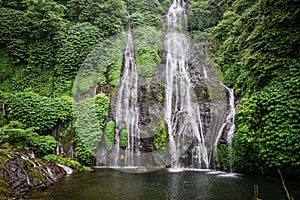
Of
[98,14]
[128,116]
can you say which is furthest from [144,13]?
[128,116]

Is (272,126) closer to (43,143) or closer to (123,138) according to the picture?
(123,138)

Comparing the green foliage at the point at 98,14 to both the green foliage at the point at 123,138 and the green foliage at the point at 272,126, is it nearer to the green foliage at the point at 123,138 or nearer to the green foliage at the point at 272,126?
the green foliage at the point at 123,138

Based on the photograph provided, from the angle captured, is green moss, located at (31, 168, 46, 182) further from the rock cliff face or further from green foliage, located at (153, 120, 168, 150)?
green foliage, located at (153, 120, 168, 150)

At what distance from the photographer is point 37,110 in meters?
12.5

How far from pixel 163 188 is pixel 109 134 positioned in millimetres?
6154

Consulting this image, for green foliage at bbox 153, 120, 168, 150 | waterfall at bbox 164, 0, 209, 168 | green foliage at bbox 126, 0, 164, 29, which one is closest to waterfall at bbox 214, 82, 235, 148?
waterfall at bbox 164, 0, 209, 168

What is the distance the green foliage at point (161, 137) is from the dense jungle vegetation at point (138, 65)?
2.65 m

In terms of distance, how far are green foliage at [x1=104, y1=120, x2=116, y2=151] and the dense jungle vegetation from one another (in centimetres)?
8

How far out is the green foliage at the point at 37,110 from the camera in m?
12.3

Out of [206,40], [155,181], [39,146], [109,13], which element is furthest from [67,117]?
[206,40]

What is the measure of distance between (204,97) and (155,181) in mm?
6599

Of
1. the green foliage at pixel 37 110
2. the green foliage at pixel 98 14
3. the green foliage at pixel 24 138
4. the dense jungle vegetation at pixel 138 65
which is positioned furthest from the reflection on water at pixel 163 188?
the green foliage at pixel 98 14

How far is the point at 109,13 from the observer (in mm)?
17453

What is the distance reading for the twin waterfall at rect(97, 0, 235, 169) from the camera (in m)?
11.4
